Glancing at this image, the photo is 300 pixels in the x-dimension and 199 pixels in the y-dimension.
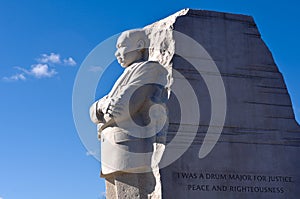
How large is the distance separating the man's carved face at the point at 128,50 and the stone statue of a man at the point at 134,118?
10.3 inches

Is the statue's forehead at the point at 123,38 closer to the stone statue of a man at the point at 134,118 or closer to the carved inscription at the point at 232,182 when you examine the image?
the stone statue of a man at the point at 134,118

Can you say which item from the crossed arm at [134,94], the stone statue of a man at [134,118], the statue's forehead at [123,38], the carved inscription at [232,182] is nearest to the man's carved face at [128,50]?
the statue's forehead at [123,38]

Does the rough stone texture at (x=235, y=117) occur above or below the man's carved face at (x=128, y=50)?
below

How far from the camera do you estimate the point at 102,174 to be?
33.9 ft

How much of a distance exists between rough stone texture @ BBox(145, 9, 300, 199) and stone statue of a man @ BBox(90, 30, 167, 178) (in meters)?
0.26

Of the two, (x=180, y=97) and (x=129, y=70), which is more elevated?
(x=129, y=70)

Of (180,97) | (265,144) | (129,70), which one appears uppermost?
(129,70)

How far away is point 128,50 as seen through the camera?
10211mm

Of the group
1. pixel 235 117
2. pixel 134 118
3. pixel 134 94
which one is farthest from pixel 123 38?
pixel 235 117

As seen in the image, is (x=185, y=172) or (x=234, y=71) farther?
(x=234, y=71)

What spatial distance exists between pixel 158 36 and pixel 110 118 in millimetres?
1538

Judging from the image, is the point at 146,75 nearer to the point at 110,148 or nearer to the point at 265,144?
the point at 110,148

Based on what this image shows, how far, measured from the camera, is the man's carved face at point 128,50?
1021 cm

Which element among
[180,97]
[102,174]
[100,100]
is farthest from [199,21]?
[102,174]
